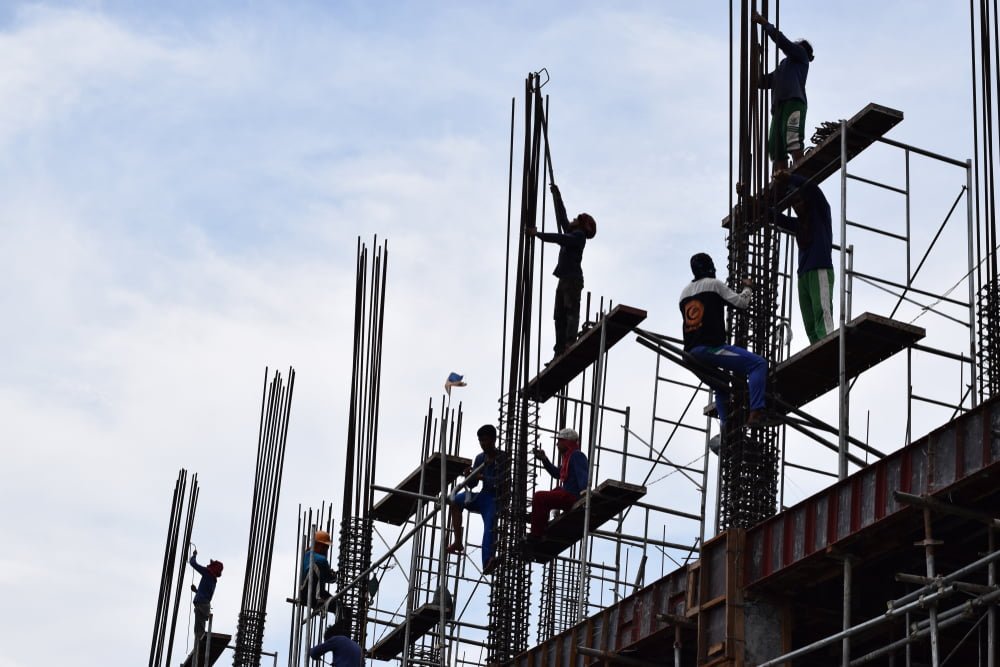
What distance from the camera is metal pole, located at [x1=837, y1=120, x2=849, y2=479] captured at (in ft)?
80.0

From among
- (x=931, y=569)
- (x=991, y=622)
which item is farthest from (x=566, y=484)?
(x=991, y=622)

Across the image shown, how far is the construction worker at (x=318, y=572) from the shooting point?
39.8m

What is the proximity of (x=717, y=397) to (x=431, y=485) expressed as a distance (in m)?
12.3

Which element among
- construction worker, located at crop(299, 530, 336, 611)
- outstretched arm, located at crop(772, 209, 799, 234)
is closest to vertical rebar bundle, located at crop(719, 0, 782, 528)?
outstretched arm, located at crop(772, 209, 799, 234)

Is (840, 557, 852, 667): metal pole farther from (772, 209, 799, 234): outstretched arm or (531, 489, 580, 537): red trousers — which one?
(531, 489, 580, 537): red trousers

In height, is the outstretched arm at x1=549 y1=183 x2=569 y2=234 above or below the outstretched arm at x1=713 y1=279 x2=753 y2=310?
above

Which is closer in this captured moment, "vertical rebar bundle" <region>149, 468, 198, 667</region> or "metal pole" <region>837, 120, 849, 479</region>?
"metal pole" <region>837, 120, 849, 479</region>

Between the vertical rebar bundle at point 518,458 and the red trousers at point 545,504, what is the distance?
2.85 ft

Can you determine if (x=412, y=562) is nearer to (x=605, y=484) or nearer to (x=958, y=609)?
(x=605, y=484)

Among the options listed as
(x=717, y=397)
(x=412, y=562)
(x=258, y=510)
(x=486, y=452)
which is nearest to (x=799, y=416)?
(x=717, y=397)

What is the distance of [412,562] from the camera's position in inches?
1471

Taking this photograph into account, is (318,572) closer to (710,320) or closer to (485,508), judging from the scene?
(485,508)

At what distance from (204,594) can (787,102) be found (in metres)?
22.9

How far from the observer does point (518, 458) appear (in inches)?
1332
